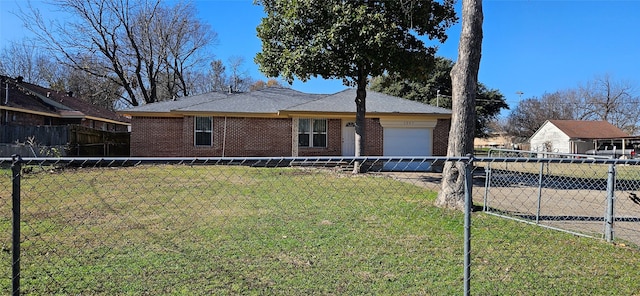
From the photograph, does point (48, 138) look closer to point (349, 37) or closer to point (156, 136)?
point (156, 136)

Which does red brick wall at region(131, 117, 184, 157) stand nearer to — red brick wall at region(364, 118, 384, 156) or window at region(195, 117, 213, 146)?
window at region(195, 117, 213, 146)

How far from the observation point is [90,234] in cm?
539

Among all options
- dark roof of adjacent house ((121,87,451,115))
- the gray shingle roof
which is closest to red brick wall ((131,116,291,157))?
dark roof of adjacent house ((121,87,451,115))

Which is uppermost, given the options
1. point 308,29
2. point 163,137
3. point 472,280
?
point 308,29

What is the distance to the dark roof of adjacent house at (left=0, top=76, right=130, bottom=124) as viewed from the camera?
20.1 meters

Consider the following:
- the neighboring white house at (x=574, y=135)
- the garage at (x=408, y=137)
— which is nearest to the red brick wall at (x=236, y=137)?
the garage at (x=408, y=137)

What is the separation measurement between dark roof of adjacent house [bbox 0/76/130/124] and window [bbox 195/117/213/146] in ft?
31.5

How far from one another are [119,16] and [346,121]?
58.8 ft

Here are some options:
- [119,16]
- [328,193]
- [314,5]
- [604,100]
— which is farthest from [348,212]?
[604,100]

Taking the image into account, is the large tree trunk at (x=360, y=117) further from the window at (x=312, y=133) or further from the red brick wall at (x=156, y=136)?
the red brick wall at (x=156, y=136)

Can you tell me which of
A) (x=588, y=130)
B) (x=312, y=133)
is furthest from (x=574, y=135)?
(x=312, y=133)

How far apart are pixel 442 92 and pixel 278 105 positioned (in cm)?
2331

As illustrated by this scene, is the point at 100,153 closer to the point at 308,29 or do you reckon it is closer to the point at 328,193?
the point at 308,29

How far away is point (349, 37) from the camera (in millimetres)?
12297
